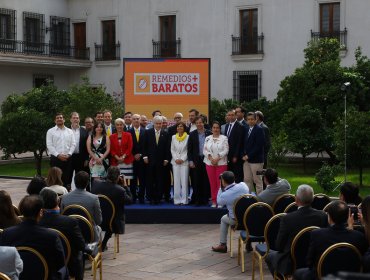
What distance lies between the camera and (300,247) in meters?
6.77

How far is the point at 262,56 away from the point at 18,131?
12.7 metres

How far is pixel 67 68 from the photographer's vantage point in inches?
1362

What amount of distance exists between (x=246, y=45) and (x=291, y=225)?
23738mm

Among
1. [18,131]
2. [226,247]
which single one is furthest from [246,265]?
[18,131]

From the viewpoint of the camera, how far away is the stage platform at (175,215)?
488 inches

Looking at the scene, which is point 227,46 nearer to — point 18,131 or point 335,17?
point 335,17

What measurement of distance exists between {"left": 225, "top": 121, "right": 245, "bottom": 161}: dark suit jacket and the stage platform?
44.3 inches

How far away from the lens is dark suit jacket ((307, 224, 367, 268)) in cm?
607

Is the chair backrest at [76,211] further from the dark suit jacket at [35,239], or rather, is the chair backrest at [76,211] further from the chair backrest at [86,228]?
the dark suit jacket at [35,239]

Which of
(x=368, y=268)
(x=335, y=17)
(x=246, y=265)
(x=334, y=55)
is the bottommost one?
(x=246, y=265)

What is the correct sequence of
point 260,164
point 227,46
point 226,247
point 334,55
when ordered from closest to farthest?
point 226,247 → point 260,164 → point 334,55 → point 227,46

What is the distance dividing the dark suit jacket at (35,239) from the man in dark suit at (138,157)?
659 centimetres

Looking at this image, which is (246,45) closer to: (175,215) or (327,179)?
(327,179)

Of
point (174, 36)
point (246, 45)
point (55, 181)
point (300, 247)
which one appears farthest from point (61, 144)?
point (174, 36)
